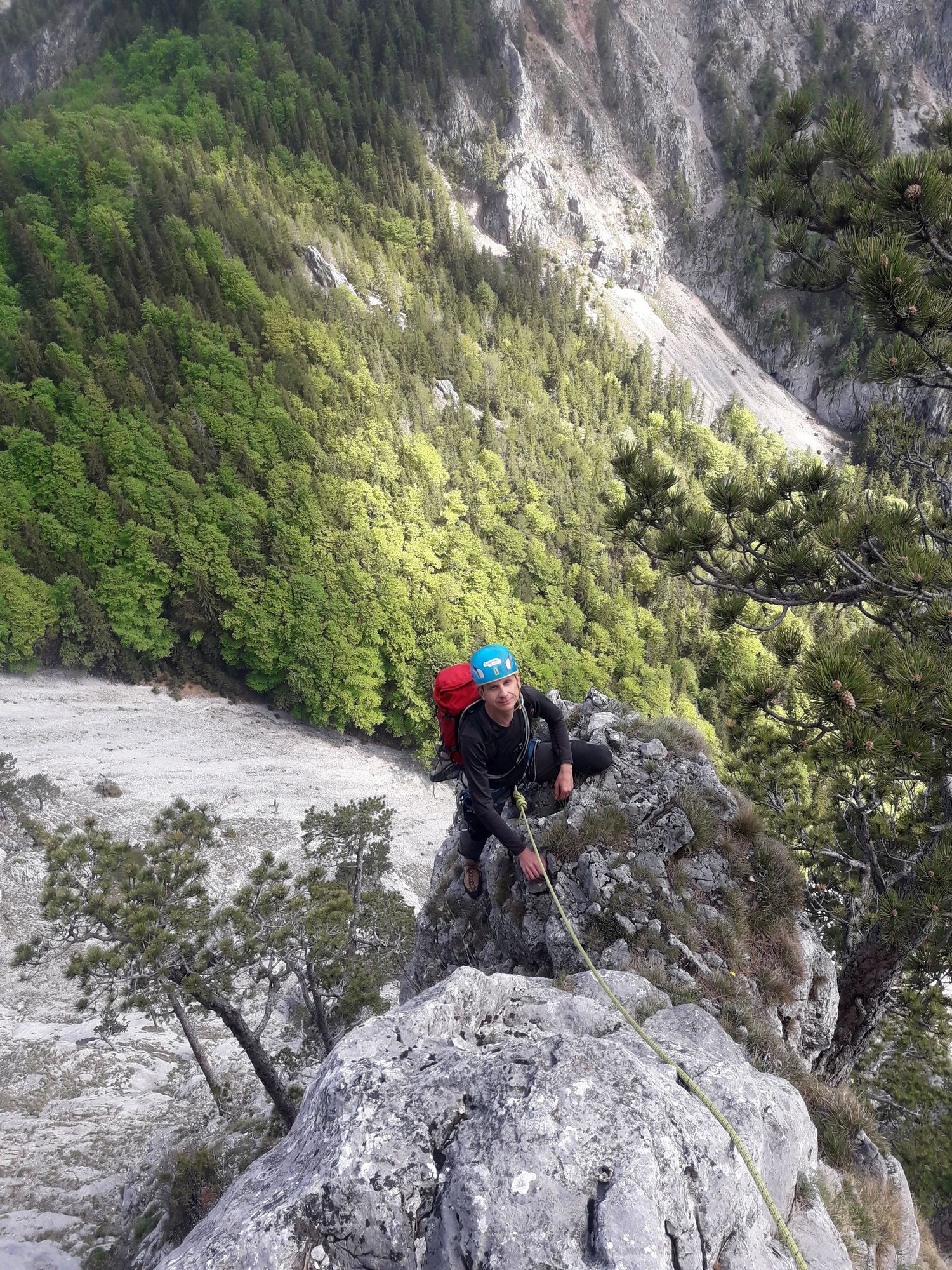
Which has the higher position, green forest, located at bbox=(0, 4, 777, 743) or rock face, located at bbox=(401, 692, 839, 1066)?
green forest, located at bbox=(0, 4, 777, 743)

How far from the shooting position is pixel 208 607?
38625 mm

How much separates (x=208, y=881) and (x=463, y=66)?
5181 inches

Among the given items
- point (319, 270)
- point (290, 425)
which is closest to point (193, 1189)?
point (290, 425)

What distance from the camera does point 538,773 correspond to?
6926 millimetres

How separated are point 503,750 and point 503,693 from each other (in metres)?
0.84

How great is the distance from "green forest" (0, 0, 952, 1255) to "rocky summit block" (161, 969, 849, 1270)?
250 centimetres

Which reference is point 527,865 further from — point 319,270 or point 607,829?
point 319,270

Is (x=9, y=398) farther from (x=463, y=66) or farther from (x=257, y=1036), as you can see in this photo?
(x=463, y=66)

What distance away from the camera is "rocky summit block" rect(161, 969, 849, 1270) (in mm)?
2953

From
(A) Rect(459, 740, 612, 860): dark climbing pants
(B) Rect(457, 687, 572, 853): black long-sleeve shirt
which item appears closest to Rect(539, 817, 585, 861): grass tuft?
(A) Rect(459, 740, 612, 860): dark climbing pants

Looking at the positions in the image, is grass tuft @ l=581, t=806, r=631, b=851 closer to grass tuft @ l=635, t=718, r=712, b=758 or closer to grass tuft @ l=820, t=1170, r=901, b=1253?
grass tuft @ l=635, t=718, r=712, b=758

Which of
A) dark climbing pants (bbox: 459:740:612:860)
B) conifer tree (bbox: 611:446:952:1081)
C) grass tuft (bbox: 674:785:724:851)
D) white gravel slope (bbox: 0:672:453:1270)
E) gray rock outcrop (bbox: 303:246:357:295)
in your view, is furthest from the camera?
gray rock outcrop (bbox: 303:246:357:295)

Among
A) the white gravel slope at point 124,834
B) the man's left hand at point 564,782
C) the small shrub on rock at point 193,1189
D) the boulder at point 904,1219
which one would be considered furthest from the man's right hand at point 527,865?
the white gravel slope at point 124,834

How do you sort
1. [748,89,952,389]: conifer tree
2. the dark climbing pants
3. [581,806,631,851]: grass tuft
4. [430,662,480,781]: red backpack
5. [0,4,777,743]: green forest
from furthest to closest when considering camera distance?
[0,4,777,743]: green forest
[581,806,631,851]: grass tuft
the dark climbing pants
[430,662,480,781]: red backpack
[748,89,952,389]: conifer tree
